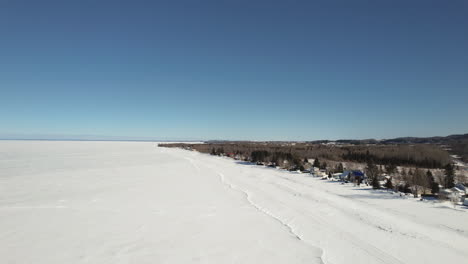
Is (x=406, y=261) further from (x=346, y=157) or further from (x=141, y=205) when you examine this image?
(x=346, y=157)

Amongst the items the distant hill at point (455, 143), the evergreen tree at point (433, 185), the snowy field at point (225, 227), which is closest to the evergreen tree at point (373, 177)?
the snowy field at point (225, 227)

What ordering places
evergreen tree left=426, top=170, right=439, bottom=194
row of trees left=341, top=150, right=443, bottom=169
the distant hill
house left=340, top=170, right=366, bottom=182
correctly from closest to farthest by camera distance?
evergreen tree left=426, top=170, right=439, bottom=194
house left=340, top=170, right=366, bottom=182
row of trees left=341, top=150, right=443, bottom=169
the distant hill

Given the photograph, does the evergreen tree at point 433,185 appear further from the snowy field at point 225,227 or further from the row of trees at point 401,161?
the row of trees at point 401,161

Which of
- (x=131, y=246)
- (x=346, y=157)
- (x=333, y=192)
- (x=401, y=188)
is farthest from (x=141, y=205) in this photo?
(x=346, y=157)

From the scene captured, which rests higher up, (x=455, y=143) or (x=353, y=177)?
(x=455, y=143)

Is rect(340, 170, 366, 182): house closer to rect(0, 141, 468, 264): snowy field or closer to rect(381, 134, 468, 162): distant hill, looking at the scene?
rect(0, 141, 468, 264): snowy field

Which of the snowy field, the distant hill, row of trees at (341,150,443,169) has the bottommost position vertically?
the snowy field

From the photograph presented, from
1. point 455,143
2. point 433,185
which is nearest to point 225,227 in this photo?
point 433,185

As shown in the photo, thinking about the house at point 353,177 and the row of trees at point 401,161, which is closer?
the house at point 353,177

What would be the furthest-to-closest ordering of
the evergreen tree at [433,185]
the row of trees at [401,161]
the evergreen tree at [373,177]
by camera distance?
the row of trees at [401,161], the evergreen tree at [373,177], the evergreen tree at [433,185]

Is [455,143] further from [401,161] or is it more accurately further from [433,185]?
[433,185]

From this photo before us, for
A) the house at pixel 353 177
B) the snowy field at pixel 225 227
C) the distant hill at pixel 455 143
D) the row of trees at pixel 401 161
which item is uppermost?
the distant hill at pixel 455 143

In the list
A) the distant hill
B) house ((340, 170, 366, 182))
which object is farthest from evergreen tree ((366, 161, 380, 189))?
the distant hill
